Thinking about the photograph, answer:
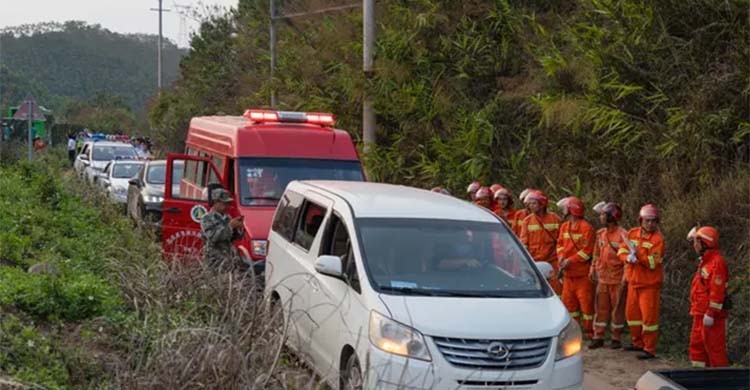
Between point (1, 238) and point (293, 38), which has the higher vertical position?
point (293, 38)

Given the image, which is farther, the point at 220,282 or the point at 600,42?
the point at 600,42

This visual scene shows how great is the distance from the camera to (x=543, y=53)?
14.8 metres

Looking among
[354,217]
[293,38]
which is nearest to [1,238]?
[354,217]

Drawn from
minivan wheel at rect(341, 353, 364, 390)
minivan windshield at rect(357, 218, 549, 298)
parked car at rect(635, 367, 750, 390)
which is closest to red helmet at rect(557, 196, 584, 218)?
minivan windshield at rect(357, 218, 549, 298)

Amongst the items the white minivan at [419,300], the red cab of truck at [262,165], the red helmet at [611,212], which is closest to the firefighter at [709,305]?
the red helmet at [611,212]

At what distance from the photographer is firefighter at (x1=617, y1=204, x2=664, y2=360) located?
9.21m

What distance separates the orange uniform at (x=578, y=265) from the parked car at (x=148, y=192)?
780cm

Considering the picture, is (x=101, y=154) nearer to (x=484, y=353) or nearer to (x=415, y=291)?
(x=415, y=291)

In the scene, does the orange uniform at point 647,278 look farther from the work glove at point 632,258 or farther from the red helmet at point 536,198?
the red helmet at point 536,198

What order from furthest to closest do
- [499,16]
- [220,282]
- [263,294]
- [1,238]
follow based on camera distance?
[499,16] < [1,238] < [220,282] < [263,294]

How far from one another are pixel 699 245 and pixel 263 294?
4073 mm

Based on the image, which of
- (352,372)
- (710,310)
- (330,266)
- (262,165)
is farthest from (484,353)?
(262,165)

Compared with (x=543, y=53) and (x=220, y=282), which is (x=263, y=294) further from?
(x=543, y=53)

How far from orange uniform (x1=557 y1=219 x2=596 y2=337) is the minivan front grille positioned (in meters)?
3.92
